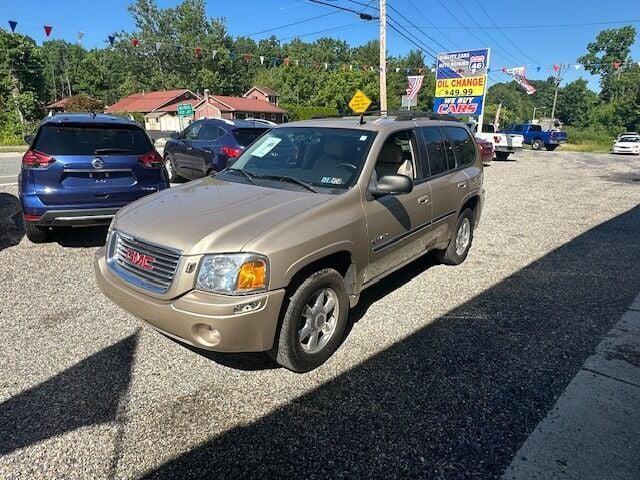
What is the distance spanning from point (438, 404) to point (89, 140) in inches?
203

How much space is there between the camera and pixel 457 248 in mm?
5496

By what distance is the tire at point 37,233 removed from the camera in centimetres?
571

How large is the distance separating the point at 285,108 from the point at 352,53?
39502 millimetres

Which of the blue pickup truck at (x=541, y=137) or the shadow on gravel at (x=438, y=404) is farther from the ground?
the shadow on gravel at (x=438, y=404)

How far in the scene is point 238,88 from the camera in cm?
7394

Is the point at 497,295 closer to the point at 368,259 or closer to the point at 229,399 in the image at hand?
the point at 368,259

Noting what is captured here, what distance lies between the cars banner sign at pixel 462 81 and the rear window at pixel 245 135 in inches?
673

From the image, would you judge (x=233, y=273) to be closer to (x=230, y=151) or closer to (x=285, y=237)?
(x=285, y=237)

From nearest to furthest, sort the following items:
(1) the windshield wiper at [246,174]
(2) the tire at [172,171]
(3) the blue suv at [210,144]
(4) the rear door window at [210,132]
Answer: (1) the windshield wiper at [246,174] < (3) the blue suv at [210,144] < (4) the rear door window at [210,132] < (2) the tire at [172,171]

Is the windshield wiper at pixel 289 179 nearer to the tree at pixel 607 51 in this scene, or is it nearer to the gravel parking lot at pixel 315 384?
the gravel parking lot at pixel 315 384

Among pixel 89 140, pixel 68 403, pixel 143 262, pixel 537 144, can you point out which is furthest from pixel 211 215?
pixel 537 144

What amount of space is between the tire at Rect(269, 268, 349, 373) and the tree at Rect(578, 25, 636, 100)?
10827 centimetres

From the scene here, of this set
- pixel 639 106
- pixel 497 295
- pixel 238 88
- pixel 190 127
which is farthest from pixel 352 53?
pixel 497 295

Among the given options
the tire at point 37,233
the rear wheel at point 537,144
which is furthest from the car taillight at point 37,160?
the rear wheel at point 537,144
